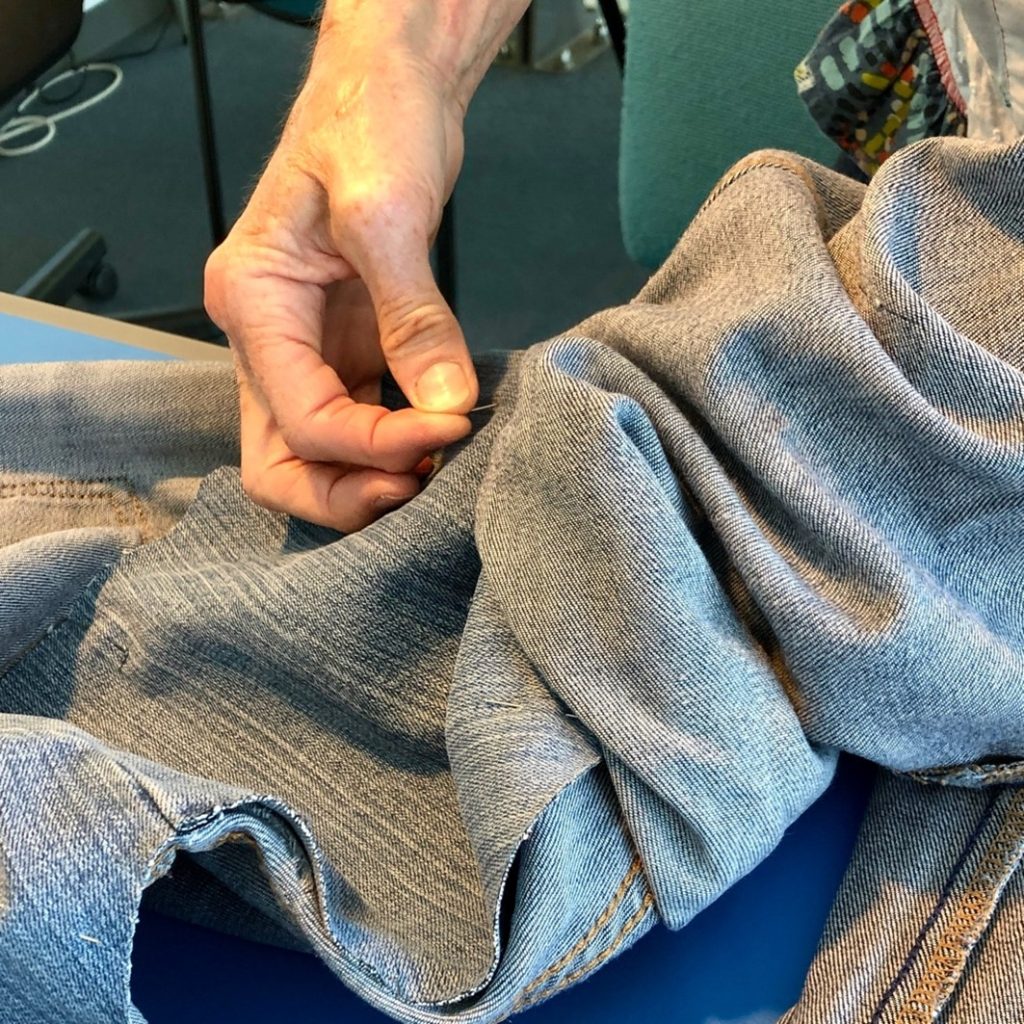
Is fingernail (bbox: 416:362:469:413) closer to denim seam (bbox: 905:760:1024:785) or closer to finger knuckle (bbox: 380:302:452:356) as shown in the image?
finger knuckle (bbox: 380:302:452:356)

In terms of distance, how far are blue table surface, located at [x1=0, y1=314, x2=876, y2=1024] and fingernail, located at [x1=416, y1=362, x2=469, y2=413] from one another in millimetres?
231

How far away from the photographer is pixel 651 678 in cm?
36

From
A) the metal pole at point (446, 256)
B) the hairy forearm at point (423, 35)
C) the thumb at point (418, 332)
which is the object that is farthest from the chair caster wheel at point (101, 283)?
the thumb at point (418, 332)

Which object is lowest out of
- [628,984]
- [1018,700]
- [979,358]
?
[628,984]

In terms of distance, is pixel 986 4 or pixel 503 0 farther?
pixel 503 0

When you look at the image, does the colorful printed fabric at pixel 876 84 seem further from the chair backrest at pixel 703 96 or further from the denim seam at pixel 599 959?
the denim seam at pixel 599 959

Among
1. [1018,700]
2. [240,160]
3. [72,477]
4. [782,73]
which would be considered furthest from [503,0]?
[240,160]

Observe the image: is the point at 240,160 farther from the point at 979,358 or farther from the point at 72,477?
the point at 979,358

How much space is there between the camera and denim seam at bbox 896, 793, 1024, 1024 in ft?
1.21

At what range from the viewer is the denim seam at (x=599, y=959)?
0.37 m

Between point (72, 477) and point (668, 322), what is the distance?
0.32 m

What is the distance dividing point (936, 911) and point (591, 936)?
13 cm

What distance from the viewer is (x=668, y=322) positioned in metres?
0.40

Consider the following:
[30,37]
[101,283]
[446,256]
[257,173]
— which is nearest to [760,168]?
[446,256]
